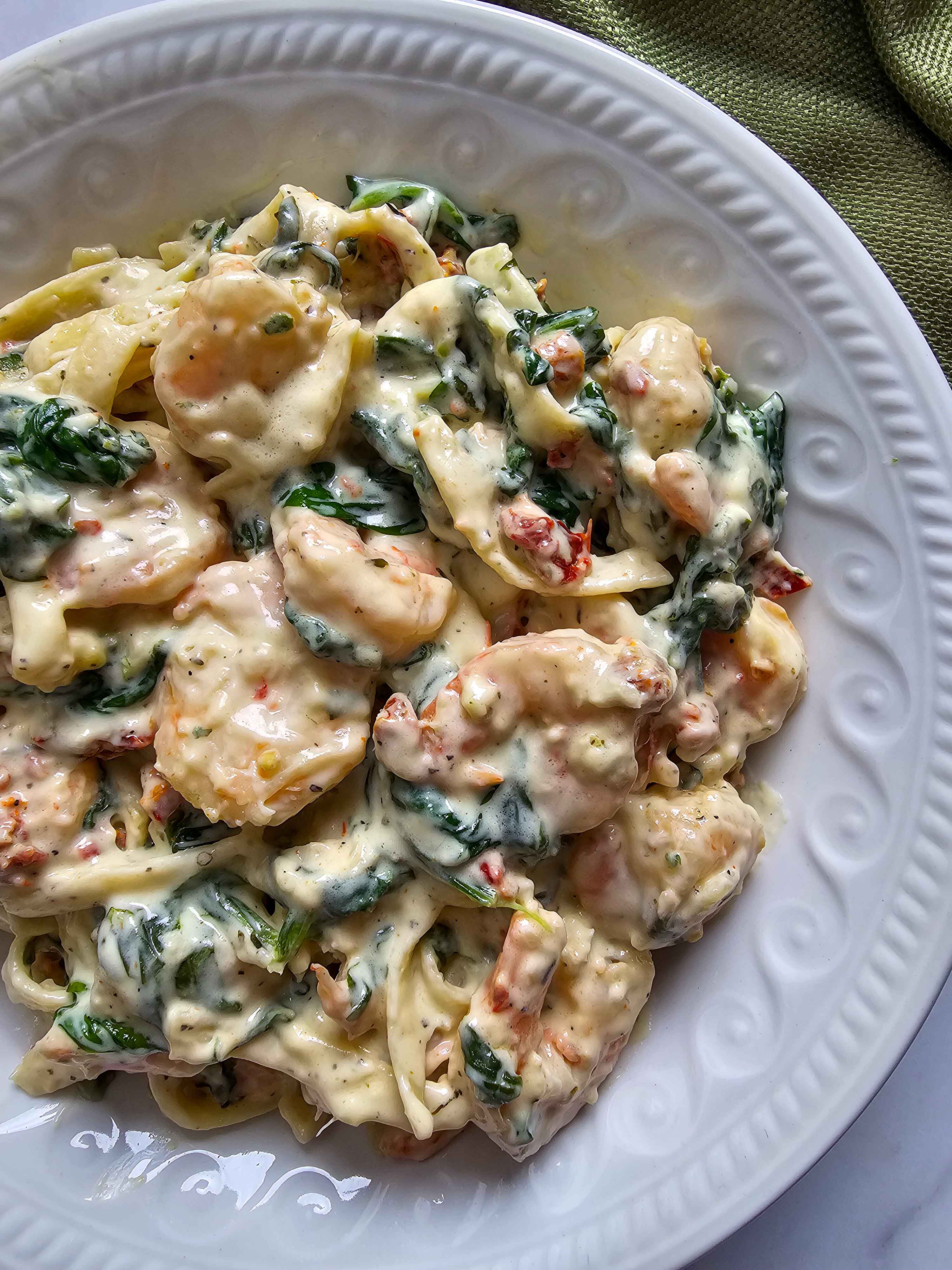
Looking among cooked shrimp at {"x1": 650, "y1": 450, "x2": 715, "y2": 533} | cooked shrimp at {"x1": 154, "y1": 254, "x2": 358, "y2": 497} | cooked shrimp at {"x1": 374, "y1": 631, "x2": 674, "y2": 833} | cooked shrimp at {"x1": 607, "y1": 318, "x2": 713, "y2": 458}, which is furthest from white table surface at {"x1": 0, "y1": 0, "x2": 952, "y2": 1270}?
cooked shrimp at {"x1": 607, "y1": 318, "x2": 713, "y2": 458}

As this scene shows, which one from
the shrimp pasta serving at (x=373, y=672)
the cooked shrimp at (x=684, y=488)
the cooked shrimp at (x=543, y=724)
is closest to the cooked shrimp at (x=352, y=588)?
the shrimp pasta serving at (x=373, y=672)

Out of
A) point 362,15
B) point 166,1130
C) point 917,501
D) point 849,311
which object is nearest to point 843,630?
point 917,501

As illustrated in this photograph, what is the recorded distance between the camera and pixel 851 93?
8.13 feet

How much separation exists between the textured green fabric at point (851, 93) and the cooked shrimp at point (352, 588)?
1.50 metres

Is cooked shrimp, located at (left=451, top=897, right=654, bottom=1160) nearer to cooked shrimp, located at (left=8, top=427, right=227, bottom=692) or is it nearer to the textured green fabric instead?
cooked shrimp, located at (left=8, top=427, right=227, bottom=692)

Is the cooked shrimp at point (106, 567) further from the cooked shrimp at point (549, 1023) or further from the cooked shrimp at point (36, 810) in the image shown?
the cooked shrimp at point (549, 1023)

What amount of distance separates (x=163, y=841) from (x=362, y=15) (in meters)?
1.81

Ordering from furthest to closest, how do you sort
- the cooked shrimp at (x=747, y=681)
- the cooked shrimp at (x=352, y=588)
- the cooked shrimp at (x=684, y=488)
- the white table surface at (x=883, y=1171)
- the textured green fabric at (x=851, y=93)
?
the white table surface at (x=883, y=1171) < the textured green fabric at (x=851, y=93) < the cooked shrimp at (x=747, y=681) < the cooked shrimp at (x=684, y=488) < the cooked shrimp at (x=352, y=588)

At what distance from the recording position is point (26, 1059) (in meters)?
2.17

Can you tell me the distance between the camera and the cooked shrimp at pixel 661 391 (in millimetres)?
1987

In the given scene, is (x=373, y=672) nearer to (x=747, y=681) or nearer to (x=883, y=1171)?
(x=747, y=681)

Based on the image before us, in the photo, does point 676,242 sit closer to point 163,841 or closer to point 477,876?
point 477,876

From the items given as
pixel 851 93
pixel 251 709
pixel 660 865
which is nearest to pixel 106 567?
pixel 251 709

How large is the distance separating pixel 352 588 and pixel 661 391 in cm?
76
